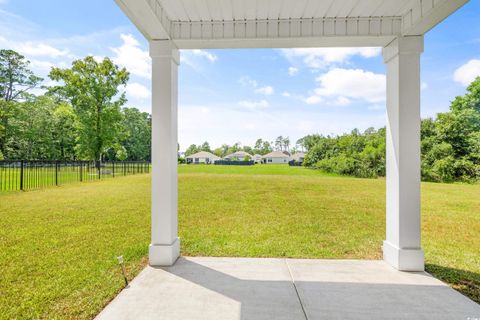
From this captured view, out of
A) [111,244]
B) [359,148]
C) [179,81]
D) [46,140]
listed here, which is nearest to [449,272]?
[179,81]

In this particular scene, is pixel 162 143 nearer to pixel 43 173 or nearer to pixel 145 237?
pixel 145 237

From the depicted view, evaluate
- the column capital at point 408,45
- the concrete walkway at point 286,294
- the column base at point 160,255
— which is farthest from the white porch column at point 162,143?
the column capital at point 408,45

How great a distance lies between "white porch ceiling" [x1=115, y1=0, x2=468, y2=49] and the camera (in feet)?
8.46

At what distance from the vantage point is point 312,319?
1.97m

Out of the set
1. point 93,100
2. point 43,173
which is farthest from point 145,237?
point 93,100

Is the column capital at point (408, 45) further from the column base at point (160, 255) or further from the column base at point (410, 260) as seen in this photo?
the column base at point (160, 255)

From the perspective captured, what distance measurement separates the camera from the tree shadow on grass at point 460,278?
2.50 metres

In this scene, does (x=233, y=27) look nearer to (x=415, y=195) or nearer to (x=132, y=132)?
(x=415, y=195)

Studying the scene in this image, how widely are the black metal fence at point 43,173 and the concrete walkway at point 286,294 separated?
9036 mm

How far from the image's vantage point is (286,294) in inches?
93.0

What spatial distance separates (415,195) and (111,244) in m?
4.45

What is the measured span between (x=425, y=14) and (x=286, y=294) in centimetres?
317

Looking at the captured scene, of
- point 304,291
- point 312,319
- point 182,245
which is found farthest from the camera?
point 182,245

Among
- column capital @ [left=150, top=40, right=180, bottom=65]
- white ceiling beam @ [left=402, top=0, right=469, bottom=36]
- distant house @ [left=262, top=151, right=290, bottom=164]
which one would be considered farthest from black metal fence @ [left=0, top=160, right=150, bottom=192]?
distant house @ [left=262, top=151, right=290, bottom=164]
